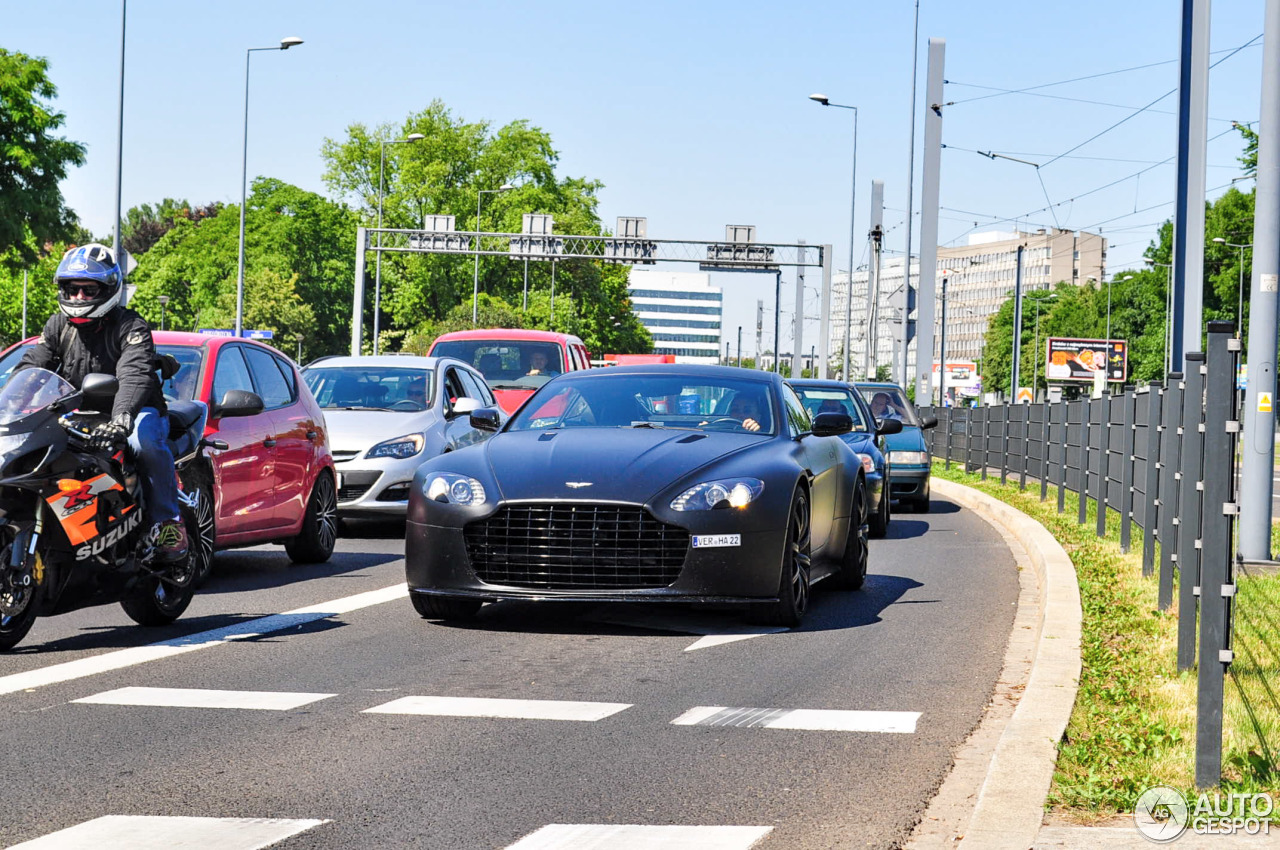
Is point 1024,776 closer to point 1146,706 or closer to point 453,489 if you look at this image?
point 1146,706

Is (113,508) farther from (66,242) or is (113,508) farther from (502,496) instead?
(66,242)

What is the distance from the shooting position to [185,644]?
8.34m

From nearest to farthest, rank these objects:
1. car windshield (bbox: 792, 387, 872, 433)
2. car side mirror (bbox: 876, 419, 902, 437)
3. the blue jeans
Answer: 1. the blue jeans
2. car side mirror (bbox: 876, 419, 902, 437)
3. car windshield (bbox: 792, 387, 872, 433)

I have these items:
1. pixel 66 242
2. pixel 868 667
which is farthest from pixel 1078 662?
pixel 66 242

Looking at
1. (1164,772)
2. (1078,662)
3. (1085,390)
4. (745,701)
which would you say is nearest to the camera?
(1164,772)

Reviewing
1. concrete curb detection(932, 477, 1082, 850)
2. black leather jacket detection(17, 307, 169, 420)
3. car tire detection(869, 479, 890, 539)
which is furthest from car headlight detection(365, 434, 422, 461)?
black leather jacket detection(17, 307, 169, 420)

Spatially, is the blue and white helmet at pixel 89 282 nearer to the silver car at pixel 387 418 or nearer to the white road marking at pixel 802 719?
the white road marking at pixel 802 719

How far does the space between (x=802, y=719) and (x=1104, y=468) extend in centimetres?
993

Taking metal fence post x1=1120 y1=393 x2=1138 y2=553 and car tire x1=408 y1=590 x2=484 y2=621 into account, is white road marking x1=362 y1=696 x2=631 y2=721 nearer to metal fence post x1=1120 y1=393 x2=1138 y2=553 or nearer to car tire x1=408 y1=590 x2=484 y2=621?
car tire x1=408 y1=590 x2=484 y2=621

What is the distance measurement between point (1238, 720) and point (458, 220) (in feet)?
253

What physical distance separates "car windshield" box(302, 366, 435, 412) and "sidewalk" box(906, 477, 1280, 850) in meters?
7.90

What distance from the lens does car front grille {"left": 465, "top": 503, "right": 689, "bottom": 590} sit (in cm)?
865

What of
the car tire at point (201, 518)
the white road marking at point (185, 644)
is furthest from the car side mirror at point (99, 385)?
the car tire at point (201, 518)

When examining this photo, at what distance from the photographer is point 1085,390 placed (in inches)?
4193
